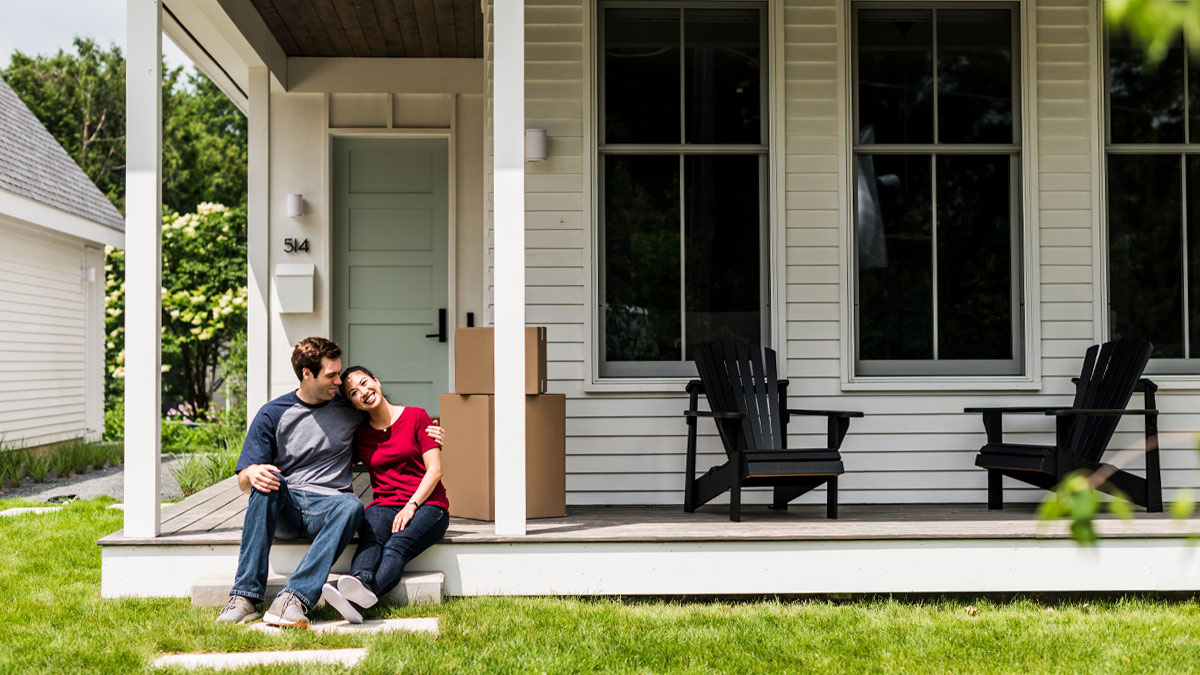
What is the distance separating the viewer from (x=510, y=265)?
13.3 ft

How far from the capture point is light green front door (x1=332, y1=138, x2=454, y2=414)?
23.7 ft

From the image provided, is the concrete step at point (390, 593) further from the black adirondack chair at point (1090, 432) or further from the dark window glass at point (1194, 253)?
the dark window glass at point (1194, 253)

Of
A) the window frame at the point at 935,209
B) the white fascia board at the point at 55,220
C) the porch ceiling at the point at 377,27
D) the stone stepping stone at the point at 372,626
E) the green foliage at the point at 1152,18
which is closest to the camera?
the green foliage at the point at 1152,18

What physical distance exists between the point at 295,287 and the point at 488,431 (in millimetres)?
3045

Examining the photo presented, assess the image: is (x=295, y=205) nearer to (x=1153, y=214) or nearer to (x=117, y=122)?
(x=1153, y=214)

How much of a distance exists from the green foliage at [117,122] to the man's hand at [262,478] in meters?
20.4

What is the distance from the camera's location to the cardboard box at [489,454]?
4.46m

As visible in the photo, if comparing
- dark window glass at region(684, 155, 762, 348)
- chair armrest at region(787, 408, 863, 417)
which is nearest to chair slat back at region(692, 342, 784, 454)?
chair armrest at region(787, 408, 863, 417)

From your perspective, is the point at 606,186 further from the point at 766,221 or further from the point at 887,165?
the point at 887,165

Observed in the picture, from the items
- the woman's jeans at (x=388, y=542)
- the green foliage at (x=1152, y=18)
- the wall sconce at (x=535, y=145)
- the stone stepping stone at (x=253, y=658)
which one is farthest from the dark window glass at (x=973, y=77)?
the green foliage at (x=1152, y=18)

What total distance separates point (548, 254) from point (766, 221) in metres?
1.08

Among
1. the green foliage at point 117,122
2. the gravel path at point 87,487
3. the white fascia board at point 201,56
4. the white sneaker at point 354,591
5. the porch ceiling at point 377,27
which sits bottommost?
the gravel path at point 87,487

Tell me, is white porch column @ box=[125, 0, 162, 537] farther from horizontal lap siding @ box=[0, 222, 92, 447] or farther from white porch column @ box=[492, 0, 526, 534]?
horizontal lap siding @ box=[0, 222, 92, 447]

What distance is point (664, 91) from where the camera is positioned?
17.3 feet
